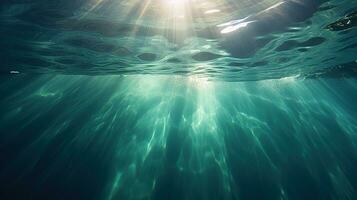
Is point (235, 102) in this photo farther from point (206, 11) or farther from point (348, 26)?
point (206, 11)

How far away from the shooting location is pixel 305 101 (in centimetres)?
1689

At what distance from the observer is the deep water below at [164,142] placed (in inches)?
449

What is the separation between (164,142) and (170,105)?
2.75 metres

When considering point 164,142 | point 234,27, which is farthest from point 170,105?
point 234,27

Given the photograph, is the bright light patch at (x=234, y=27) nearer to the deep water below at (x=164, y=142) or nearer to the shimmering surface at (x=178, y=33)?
the shimmering surface at (x=178, y=33)

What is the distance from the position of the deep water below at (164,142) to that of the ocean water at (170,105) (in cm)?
6

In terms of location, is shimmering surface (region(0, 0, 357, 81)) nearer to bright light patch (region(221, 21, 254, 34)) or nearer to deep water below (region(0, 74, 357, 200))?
bright light patch (region(221, 21, 254, 34))

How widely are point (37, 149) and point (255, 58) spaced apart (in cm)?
1105

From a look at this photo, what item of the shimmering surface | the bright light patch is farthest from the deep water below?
the bright light patch

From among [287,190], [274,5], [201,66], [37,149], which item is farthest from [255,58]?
[37,149]

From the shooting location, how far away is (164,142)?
12.8m

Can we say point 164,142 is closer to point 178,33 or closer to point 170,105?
point 170,105

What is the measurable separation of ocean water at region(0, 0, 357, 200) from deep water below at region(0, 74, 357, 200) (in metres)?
0.06

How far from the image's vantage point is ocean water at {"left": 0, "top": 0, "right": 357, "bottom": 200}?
696cm
